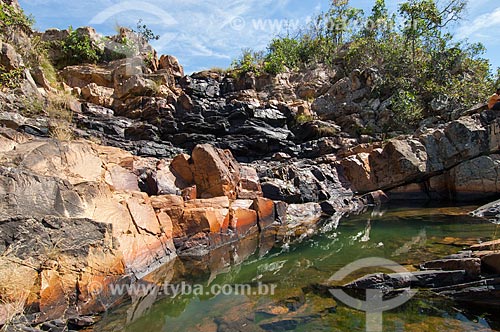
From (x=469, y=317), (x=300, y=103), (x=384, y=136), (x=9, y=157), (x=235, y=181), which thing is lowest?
(x=469, y=317)

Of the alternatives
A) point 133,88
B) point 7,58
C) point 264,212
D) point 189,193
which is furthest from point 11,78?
point 264,212

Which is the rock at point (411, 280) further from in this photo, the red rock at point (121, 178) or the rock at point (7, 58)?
the rock at point (7, 58)

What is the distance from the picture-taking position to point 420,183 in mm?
14641

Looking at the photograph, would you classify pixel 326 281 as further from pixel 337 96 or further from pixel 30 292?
pixel 337 96

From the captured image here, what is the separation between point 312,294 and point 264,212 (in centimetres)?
552

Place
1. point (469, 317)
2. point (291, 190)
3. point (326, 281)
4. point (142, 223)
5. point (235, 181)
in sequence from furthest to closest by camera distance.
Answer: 1. point (291, 190)
2. point (235, 181)
3. point (142, 223)
4. point (326, 281)
5. point (469, 317)

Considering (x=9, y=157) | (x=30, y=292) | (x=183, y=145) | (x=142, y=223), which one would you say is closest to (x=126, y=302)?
(x=30, y=292)

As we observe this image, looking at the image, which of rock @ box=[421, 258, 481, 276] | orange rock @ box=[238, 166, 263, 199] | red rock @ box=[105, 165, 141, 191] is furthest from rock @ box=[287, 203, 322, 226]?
rock @ box=[421, 258, 481, 276]

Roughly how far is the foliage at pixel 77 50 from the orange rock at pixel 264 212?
53.0 ft

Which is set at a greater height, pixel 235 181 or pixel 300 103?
pixel 300 103

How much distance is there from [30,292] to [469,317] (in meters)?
5.91

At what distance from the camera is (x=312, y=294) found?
5238 millimetres

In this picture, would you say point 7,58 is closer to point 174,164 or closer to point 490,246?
point 174,164

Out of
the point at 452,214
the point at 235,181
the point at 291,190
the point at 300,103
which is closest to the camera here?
the point at 452,214
